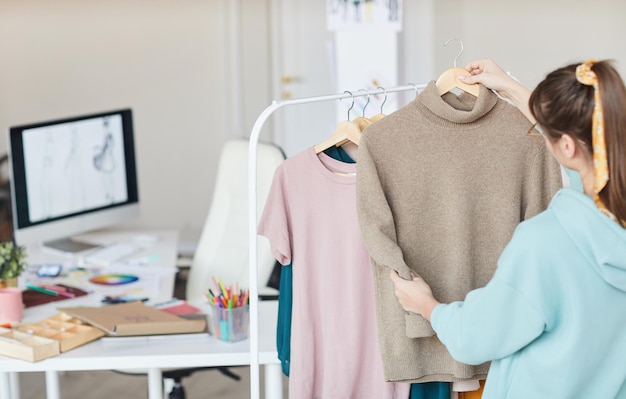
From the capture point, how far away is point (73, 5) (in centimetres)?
512

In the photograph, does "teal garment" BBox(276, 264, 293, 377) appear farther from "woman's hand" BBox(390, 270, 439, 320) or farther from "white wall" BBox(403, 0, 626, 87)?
"white wall" BBox(403, 0, 626, 87)

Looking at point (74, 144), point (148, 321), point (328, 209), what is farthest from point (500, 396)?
point (74, 144)

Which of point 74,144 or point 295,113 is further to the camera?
point 295,113

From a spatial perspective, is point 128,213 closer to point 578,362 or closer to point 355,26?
point 355,26

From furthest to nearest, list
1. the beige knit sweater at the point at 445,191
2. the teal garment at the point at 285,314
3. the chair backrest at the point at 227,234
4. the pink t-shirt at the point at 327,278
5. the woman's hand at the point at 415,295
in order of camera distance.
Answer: the chair backrest at the point at 227,234
the teal garment at the point at 285,314
the pink t-shirt at the point at 327,278
the beige knit sweater at the point at 445,191
the woman's hand at the point at 415,295

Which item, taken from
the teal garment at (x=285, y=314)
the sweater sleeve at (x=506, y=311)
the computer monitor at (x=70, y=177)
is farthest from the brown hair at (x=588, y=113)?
the computer monitor at (x=70, y=177)

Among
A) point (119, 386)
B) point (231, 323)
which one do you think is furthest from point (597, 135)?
point (119, 386)

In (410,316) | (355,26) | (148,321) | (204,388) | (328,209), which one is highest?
(355,26)

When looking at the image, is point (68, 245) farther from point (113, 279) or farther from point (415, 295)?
point (415, 295)

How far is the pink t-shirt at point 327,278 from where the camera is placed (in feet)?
6.40

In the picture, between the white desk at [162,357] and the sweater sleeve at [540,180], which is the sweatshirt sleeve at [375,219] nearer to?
the sweater sleeve at [540,180]

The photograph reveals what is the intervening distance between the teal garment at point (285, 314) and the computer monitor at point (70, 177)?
4.68 ft

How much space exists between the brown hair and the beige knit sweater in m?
0.31

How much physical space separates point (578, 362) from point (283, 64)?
368 cm
